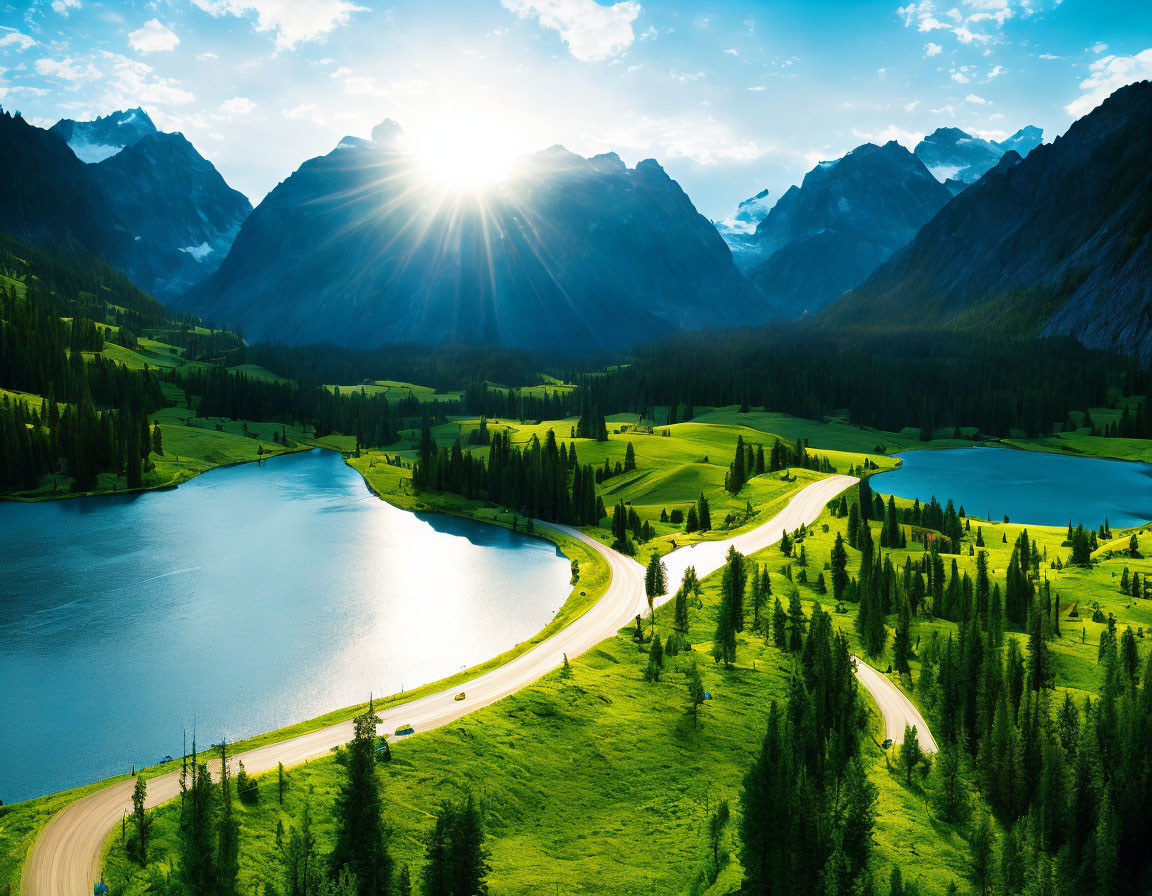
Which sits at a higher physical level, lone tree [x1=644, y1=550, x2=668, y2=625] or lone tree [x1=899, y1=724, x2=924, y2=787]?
lone tree [x1=644, y1=550, x2=668, y2=625]

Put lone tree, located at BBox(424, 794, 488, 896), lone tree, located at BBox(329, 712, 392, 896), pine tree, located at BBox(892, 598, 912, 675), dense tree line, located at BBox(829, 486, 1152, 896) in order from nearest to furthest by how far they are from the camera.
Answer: lone tree, located at BBox(424, 794, 488, 896) < lone tree, located at BBox(329, 712, 392, 896) < dense tree line, located at BBox(829, 486, 1152, 896) < pine tree, located at BBox(892, 598, 912, 675)

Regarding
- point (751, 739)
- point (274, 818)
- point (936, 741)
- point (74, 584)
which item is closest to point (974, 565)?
point (936, 741)

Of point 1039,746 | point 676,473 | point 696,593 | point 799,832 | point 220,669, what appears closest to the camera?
point 799,832

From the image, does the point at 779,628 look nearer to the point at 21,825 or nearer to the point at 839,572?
the point at 839,572

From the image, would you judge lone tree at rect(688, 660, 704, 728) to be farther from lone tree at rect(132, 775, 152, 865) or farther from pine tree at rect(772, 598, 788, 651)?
lone tree at rect(132, 775, 152, 865)

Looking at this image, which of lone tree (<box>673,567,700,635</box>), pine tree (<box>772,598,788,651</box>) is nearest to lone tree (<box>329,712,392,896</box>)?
lone tree (<box>673,567,700,635</box>)

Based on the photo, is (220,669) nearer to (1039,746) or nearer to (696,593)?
(696,593)

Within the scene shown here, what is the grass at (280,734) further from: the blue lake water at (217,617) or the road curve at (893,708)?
the road curve at (893,708)
